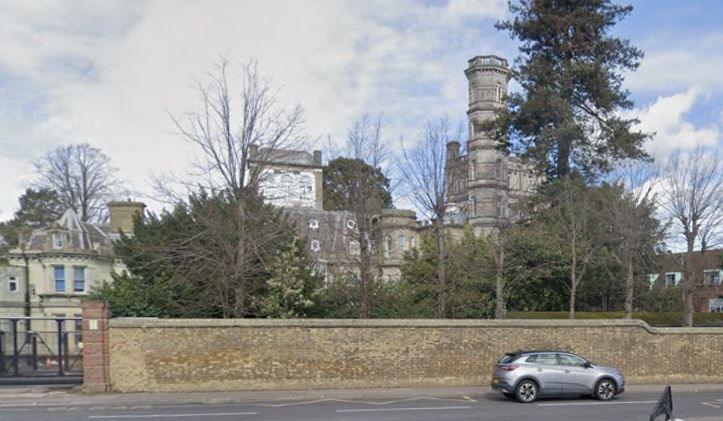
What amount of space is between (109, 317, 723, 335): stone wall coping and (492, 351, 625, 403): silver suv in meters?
3.11

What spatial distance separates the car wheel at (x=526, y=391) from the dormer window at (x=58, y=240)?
3463 cm

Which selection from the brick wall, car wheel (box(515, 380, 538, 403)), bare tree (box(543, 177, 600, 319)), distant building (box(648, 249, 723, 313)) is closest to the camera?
car wheel (box(515, 380, 538, 403))

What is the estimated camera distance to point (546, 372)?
1579 centimetres

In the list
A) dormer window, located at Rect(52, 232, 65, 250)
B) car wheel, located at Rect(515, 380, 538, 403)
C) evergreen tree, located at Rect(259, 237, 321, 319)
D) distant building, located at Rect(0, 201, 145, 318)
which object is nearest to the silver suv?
car wheel, located at Rect(515, 380, 538, 403)

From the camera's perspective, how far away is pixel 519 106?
33.4 metres

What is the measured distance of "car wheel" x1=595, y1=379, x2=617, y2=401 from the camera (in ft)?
52.6

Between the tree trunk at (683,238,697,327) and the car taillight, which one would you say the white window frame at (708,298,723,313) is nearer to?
the tree trunk at (683,238,697,327)

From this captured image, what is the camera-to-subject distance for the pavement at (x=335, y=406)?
1338 cm

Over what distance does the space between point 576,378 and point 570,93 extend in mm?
22218

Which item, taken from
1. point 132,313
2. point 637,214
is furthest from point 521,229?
point 132,313

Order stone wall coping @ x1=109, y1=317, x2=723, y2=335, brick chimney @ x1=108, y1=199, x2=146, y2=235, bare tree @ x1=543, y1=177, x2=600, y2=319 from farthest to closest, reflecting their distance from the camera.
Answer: brick chimney @ x1=108, y1=199, x2=146, y2=235
bare tree @ x1=543, y1=177, x2=600, y2=319
stone wall coping @ x1=109, y1=317, x2=723, y2=335

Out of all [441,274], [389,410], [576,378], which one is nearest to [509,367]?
[576,378]

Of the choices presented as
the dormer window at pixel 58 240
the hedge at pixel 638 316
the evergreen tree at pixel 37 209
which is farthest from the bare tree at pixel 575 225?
the evergreen tree at pixel 37 209

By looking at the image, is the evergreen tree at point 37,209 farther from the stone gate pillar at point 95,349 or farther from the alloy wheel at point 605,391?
the alloy wheel at point 605,391
